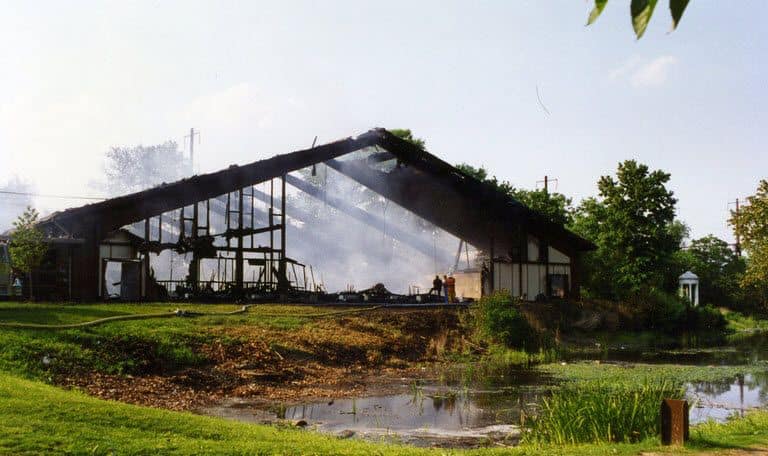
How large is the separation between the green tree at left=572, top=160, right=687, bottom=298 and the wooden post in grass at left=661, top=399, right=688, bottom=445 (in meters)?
38.0

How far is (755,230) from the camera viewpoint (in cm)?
4631

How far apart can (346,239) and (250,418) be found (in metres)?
28.3

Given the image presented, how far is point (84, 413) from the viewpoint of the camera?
37.9ft

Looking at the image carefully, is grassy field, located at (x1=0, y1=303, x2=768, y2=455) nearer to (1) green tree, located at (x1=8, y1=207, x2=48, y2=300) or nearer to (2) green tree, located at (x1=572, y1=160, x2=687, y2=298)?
(1) green tree, located at (x1=8, y1=207, x2=48, y2=300)

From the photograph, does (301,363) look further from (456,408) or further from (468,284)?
(468,284)

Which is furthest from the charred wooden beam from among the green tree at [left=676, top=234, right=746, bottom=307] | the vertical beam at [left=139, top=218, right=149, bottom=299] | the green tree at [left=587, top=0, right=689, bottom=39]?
the green tree at [left=587, top=0, right=689, bottom=39]

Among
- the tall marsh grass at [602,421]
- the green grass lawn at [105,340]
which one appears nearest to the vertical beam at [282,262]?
the green grass lawn at [105,340]

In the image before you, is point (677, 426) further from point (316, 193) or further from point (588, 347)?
point (316, 193)

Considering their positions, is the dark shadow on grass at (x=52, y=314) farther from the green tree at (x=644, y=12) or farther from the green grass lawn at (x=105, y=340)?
the green tree at (x=644, y=12)

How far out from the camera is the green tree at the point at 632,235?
1911 inches

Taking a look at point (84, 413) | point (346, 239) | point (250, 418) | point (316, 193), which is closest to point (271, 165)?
point (316, 193)

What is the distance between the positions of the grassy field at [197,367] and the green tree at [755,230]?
2066 cm

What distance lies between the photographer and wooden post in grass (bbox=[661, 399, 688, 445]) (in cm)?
1084

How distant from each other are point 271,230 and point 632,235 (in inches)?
1011
